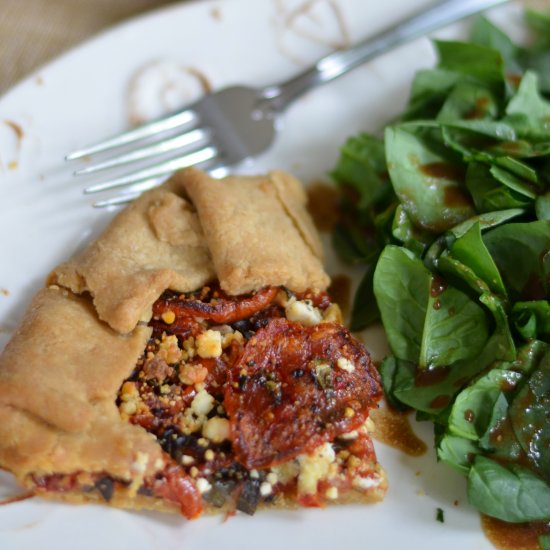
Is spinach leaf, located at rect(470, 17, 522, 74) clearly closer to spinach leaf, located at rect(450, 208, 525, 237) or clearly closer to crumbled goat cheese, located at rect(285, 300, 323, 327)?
spinach leaf, located at rect(450, 208, 525, 237)

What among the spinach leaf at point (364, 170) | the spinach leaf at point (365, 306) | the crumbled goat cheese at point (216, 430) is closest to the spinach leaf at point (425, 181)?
the spinach leaf at point (364, 170)

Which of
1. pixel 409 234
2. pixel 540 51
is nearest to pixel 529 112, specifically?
pixel 540 51

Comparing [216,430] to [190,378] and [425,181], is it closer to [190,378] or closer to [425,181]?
[190,378]

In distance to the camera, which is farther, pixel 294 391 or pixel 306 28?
pixel 306 28

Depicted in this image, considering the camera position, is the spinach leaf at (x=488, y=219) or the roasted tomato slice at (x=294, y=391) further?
the spinach leaf at (x=488, y=219)

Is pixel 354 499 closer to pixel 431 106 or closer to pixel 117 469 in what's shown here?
pixel 117 469

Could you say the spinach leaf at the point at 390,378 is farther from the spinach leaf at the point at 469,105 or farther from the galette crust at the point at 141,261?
the spinach leaf at the point at 469,105
